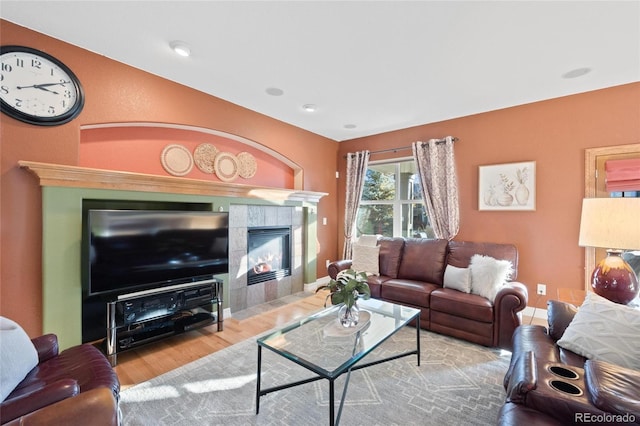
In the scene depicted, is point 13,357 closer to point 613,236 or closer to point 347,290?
point 347,290

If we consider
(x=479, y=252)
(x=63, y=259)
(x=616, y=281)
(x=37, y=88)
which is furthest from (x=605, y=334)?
(x=37, y=88)

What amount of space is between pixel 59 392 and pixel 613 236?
3423 millimetres

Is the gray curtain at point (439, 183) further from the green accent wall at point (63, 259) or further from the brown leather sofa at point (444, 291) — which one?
the green accent wall at point (63, 259)

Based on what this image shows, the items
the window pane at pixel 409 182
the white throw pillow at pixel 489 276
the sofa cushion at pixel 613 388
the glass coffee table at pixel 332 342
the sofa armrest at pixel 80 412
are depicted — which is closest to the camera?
the sofa cushion at pixel 613 388

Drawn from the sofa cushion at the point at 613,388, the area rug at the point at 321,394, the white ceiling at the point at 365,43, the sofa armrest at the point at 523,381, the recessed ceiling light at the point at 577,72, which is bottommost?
the area rug at the point at 321,394

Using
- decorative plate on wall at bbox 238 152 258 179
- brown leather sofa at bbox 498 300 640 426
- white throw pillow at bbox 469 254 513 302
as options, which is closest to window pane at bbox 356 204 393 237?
white throw pillow at bbox 469 254 513 302

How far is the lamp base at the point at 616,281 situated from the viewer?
214cm

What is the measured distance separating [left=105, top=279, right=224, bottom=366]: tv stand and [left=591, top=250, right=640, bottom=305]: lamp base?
3.54 metres

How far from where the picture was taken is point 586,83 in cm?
308

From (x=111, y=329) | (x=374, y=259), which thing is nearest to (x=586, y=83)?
(x=374, y=259)

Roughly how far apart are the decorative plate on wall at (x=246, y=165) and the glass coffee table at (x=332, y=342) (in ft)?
7.92

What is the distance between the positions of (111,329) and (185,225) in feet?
3.61

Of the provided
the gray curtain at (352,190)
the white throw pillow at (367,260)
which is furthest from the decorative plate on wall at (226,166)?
the gray curtain at (352,190)

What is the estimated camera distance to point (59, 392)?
1.23 meters
